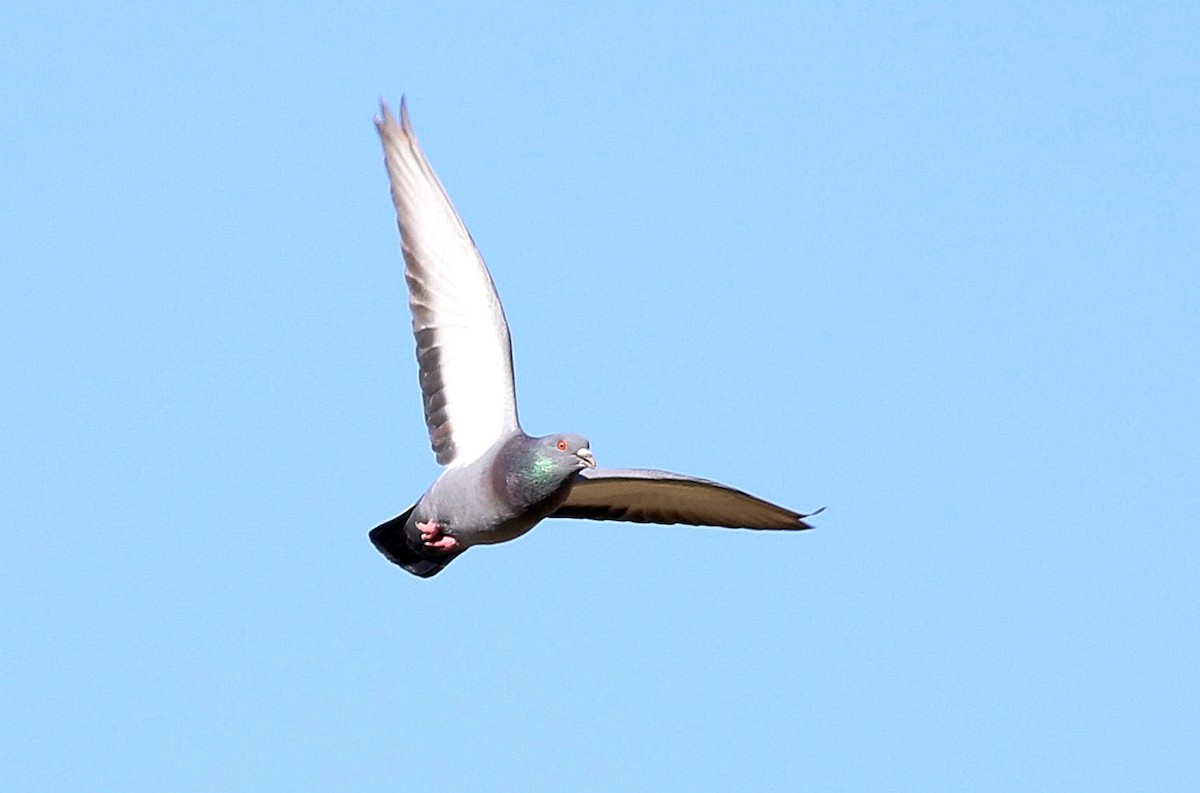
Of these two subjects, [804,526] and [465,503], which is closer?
[465,503]

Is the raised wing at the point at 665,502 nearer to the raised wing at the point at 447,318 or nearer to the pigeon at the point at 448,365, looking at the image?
the pigeon at the point at 448,365

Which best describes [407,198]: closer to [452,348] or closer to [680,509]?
[452,348]

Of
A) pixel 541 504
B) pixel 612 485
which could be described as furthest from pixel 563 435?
pixel 612 485

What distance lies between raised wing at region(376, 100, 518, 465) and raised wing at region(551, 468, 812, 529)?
1035mm

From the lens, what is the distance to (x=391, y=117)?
55.2 feet

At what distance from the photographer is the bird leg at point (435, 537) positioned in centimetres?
1631

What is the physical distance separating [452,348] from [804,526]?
3425 millimetres

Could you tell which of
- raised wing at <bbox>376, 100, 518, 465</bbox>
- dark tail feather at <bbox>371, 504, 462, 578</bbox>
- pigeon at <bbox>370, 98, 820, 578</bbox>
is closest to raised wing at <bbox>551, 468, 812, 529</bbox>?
pigeon at <bbox>370, 98, 820, 578</bbox>

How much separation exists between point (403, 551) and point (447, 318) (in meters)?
2.03

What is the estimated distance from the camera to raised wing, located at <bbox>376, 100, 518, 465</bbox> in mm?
16781

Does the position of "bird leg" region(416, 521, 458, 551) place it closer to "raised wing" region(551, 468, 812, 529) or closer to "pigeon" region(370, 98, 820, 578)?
"pigeon" region(370, 98, 820, 578)

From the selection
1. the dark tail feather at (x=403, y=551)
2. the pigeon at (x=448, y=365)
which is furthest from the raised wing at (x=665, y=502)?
the dark tail feather at (x=403, y=551)

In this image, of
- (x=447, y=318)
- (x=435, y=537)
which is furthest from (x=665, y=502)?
(x=447, y=318)

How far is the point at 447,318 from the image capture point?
17.0 m
